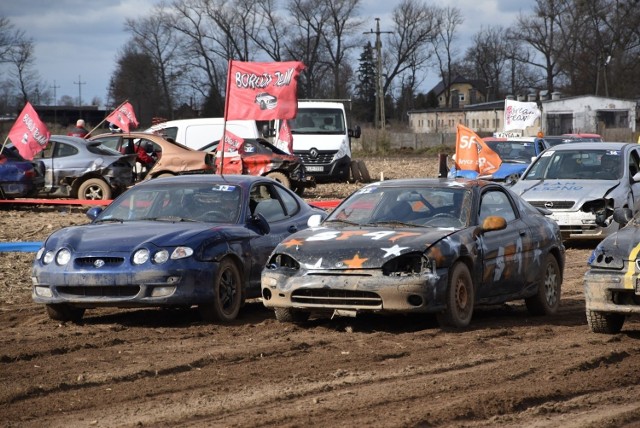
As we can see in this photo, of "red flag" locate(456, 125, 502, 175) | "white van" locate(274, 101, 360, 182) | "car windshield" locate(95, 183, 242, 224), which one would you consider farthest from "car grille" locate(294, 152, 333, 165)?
"car windshield" locate(95, 183, 242, 224)

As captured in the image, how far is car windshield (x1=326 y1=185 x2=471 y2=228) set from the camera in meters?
10.5

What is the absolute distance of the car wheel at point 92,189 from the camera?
23.2 metres

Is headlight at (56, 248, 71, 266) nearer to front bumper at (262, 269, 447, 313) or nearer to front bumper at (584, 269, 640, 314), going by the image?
front bumper at (262, 269, 447, 313)

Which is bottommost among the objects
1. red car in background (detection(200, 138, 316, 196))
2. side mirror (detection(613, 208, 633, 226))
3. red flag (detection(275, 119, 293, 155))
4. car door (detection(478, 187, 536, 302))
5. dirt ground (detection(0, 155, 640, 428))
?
dirt ground (detection(0, 155, 640, 428))

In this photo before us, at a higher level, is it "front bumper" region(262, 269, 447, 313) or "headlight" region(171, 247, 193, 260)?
"headlight" region(171, 247, 193, 260)

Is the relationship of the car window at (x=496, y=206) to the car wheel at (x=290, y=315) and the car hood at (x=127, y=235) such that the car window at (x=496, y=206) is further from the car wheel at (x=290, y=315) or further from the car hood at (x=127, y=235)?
the car hood at (x=127, y=235)

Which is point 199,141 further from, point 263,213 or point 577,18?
point 577,18

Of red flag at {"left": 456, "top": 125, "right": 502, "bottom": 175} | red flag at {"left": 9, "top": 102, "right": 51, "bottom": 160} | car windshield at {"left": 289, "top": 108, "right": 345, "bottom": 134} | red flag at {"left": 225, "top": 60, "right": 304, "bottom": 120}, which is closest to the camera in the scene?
red flag at {"left": 225, "top": 60, "right": 304, "bottom": 120}

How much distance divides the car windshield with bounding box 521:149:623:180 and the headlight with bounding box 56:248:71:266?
33.5ft

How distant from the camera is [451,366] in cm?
807

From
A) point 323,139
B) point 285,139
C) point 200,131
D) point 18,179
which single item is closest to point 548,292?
point 18,179

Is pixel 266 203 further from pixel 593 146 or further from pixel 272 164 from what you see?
pixel 272 164

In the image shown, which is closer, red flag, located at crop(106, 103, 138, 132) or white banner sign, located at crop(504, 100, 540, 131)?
red flag, located at crop(106, 103, 138, 132)

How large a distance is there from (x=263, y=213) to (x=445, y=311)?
9.14ft
